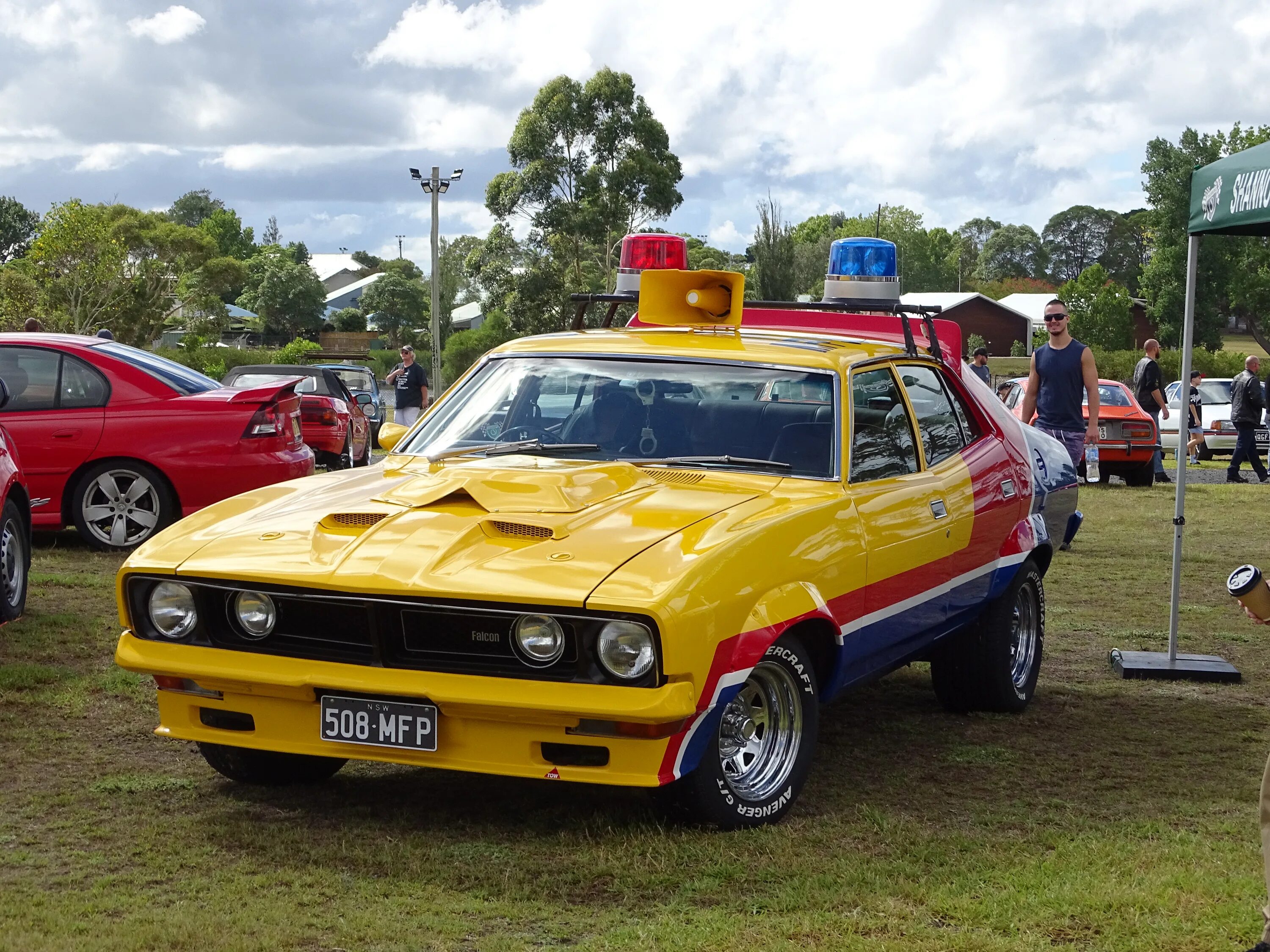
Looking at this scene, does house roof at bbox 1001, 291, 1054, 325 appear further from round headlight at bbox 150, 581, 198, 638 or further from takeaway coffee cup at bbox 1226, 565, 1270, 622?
takeaway coffee cup at bbox 1226, 565, 1270, 622

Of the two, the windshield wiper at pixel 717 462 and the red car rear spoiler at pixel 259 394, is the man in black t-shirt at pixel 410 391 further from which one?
the windshield wiper at pixel 717 462

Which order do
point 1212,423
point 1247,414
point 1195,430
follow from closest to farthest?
point 1247,414 → point 1195,430 → point 1212,423

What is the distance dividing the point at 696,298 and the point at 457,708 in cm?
248

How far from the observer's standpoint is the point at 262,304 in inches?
3836

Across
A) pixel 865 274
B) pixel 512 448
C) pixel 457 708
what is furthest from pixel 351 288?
pixel 457 708

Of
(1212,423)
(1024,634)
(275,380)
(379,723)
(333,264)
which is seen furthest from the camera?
(333,264)

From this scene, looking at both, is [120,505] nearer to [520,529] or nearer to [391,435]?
[391,435]

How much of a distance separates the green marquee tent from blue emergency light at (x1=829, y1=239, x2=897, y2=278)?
1.46m

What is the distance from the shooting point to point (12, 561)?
777 cm


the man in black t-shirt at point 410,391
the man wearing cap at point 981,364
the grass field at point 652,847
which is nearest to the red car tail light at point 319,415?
the man in black t-shirt at point 410,391

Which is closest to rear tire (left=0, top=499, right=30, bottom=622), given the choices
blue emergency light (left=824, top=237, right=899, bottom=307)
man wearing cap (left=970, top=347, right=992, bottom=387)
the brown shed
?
blue emergency light (left=824, top=237, right=899, bottom=307)

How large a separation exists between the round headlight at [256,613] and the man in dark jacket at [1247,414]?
1876cm

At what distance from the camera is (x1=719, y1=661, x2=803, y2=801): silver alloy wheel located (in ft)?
15.3

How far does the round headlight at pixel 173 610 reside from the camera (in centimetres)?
468
